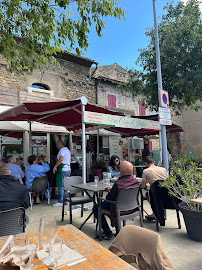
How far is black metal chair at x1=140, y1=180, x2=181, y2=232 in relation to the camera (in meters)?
3.89

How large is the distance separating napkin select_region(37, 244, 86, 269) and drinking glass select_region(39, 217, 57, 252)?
0.20 feet

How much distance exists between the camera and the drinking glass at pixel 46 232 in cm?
128

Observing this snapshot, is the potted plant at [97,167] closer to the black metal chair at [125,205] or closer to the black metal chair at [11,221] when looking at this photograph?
the black metal chair at [125,205]

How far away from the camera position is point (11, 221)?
2.58 meters

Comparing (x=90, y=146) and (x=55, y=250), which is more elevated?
(x=90, y=146)

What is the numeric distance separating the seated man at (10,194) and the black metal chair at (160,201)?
220 centimetres

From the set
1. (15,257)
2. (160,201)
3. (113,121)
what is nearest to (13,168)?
(113,121)

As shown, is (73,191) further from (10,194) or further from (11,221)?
(11,221)

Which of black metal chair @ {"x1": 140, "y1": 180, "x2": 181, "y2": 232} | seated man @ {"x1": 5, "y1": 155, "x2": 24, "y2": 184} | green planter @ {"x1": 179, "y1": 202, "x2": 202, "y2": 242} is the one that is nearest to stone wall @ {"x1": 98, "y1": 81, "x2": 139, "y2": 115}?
seated man @ {"x1": 5, "y1": 155, "x2": 24, "y2": 184}

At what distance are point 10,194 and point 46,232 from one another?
183cm

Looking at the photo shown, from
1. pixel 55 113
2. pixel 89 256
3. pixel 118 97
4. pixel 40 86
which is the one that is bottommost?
pixel 89 256

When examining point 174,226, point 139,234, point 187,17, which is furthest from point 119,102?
point 139,234

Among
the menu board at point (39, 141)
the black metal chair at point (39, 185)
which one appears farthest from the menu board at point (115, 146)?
the black metal chair at point (39, 185)

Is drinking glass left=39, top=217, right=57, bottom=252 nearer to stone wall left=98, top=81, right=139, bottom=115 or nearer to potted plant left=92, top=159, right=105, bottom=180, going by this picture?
potted plant left=92, top=159, right=105, bottom=180
